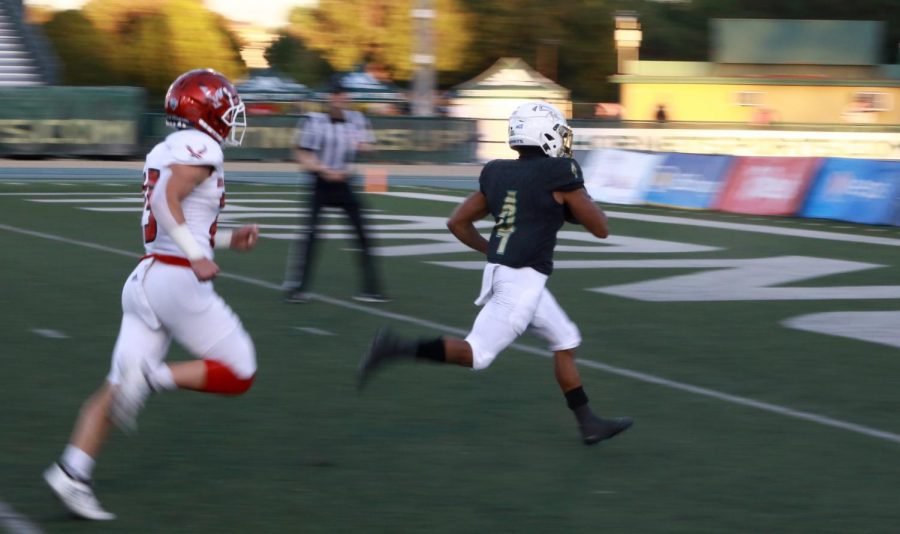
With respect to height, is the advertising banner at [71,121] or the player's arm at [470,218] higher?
the player's arm at [470,218]

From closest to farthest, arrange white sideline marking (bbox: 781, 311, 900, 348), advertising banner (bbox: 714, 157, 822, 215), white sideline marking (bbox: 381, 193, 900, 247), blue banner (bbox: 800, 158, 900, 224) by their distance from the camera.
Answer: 1. white sideline marking (bbox: 781, 311, 900, 348)
2. white sideline marking (bbox: 381, 193, 900, 247)
3. blue banner (bbox: 800, 158, 900, 224)
4. advertising banner (bbox: 714, 157, 822, 215)

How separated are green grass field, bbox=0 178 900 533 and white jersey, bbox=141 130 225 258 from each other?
0.99 m

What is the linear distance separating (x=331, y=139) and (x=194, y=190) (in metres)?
5.41

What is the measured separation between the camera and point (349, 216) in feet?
34.6

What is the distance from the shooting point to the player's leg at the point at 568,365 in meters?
6.17

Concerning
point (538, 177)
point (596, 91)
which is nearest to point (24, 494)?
point (538, 177)

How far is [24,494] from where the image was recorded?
527 centimetres

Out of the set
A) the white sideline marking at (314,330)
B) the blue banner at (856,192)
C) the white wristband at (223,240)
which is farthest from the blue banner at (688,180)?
the white wristband at (223,240)

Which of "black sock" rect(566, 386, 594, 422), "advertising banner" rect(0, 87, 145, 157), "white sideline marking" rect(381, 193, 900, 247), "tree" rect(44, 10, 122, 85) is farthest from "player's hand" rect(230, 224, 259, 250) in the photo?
"tree" rect(44, 10, 122, 85)

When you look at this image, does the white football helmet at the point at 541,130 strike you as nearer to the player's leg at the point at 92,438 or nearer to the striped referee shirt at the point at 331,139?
the player's leg at the point at 92,438

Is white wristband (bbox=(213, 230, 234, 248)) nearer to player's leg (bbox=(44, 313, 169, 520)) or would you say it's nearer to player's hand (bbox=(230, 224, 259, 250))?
player's hand (bbox=(230, 224, 259, 250))

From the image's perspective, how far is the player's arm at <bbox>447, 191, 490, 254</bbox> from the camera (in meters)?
6.42

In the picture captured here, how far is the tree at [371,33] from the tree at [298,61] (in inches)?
25.9

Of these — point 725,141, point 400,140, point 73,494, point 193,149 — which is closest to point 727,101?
point 725,141
